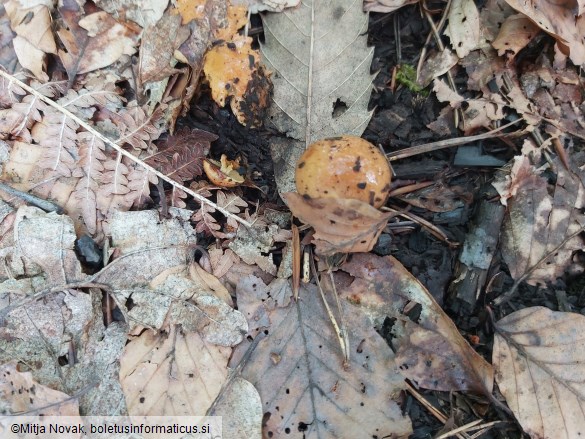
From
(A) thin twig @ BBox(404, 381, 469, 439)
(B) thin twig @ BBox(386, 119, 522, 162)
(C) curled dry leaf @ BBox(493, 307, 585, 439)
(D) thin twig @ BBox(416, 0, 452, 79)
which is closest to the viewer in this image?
(C) curled dry leaf @ BBox(493, 307, 585, 439)

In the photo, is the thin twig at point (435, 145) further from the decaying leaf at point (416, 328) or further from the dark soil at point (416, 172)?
the decaying leaf at point (416, 328)

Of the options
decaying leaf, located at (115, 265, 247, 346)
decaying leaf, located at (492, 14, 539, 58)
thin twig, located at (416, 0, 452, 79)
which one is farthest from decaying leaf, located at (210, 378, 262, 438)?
decaying leaf, located at (492, 14, 539, 58)

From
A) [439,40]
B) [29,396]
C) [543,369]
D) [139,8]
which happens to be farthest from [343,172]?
[29,396]

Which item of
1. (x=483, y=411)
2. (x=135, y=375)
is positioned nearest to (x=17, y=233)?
(x=135, y=375)

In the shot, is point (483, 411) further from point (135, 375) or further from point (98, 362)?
point (98, 362)

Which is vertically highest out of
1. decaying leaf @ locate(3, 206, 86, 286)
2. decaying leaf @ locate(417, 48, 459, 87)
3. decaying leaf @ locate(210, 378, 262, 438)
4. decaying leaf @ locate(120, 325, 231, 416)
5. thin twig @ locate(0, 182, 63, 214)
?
decaying leaf @ locate(417, 48, 459, 87)

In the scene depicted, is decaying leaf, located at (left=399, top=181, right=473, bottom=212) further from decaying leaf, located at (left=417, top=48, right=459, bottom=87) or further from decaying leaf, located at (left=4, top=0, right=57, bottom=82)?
decaying leaf, located at (left=4, top=0, right=57, bottom=82)
